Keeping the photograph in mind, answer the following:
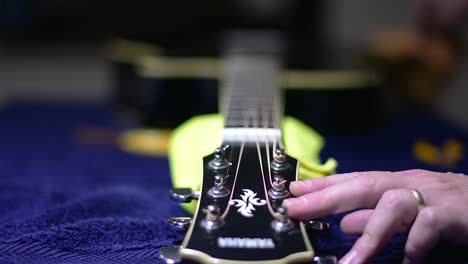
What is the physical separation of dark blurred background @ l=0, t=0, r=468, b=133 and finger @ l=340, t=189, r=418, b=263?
25.8 inches

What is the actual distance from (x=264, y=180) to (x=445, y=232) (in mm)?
137

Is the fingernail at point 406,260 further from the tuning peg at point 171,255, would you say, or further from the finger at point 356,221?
the tuning peg at point 171,255

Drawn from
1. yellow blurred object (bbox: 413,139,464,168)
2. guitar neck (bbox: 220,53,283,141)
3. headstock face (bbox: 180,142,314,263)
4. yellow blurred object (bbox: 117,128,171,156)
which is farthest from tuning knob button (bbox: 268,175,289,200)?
yellow blurred object (bbox: 117,128,171,156)

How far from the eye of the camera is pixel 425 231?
40 centimetres

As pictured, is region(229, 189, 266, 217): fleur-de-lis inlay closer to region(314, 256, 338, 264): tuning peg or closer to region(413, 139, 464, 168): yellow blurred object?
region(314, 256, 338, 264): tuning peg

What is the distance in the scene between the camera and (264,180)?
0.45 meters

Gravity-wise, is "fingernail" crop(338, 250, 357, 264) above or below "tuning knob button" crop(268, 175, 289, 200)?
below

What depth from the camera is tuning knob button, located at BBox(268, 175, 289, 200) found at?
0.42 meters

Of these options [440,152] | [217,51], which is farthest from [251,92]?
[217,51]

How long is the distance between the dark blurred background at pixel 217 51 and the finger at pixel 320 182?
624 mm

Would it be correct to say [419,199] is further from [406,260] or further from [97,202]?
[97,202]

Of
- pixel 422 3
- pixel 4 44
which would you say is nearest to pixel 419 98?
pixel 422 3

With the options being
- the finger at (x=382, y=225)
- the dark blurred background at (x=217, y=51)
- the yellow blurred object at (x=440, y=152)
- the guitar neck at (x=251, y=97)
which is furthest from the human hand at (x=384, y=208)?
the dark blurred background at (x=217, y=51)

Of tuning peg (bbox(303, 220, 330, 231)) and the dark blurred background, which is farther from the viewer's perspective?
the dark blurred background
